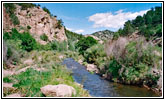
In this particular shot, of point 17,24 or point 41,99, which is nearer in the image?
point 41,99

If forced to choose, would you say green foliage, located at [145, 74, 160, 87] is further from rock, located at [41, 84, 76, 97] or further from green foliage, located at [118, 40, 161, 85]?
rock, located at [41, 84, 76, 97]

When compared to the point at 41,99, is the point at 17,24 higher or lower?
higher

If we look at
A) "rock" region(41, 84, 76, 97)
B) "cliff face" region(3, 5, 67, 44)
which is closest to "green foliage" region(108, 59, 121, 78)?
"rock" region(41, 84, 76, 97)

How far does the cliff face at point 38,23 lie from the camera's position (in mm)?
47125

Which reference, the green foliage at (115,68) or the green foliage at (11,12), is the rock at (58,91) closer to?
the green foliage at (115,68)

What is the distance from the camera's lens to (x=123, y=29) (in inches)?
1807

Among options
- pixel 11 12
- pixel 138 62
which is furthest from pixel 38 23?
pixel 138 62

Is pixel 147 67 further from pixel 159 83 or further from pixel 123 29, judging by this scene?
pixel 123 29

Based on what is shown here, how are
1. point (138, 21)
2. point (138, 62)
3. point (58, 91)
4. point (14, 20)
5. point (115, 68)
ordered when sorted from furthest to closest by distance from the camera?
1. point (138, 21)
2. point (14, 20)
3. point (115, 68)
4. point (138, 62)
5. point (58, 91)

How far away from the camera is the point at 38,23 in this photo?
2039 inches

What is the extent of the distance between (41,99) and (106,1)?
13.1 feet

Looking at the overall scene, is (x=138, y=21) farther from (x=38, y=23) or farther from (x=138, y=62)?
(x=138, y=62)

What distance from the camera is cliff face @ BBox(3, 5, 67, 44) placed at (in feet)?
155

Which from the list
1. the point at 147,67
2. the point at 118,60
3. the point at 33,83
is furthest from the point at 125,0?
the point at 118,60
